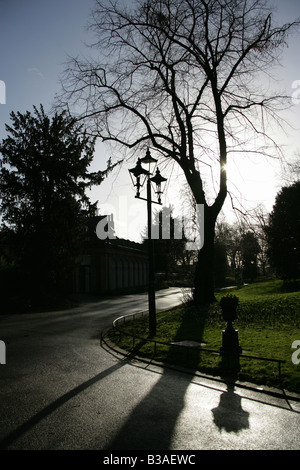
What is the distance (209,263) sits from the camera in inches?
746

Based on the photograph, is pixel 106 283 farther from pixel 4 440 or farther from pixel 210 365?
pixel 4 440

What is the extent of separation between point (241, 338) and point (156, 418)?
20.9 ft

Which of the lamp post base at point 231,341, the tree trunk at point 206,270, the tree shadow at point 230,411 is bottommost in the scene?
the tree shadow at point 230,411

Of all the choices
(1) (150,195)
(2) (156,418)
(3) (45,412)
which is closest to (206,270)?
(1) (150,195)

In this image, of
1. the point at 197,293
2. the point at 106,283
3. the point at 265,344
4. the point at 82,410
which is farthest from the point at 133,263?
the point at 82,410

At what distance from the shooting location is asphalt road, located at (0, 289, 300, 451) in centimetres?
458

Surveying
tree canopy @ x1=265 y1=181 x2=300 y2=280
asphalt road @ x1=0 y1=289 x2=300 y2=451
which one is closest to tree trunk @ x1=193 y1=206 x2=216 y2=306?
asphalt road @ x1=0 y1=289 x2=300 y2=451

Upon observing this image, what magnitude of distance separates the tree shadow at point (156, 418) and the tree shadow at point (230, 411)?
66 cm

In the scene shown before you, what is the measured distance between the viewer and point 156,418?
17.5 feet

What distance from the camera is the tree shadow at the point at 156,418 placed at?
14.8 ft

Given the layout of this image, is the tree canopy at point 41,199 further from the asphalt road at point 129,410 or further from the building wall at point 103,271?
the asphalt road at point 129,410

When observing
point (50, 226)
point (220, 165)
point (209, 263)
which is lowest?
point (209, 263)

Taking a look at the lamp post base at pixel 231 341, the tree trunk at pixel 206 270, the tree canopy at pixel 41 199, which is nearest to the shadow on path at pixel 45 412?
the lamp post base at pixel 231 341

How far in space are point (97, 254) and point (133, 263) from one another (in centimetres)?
1363
